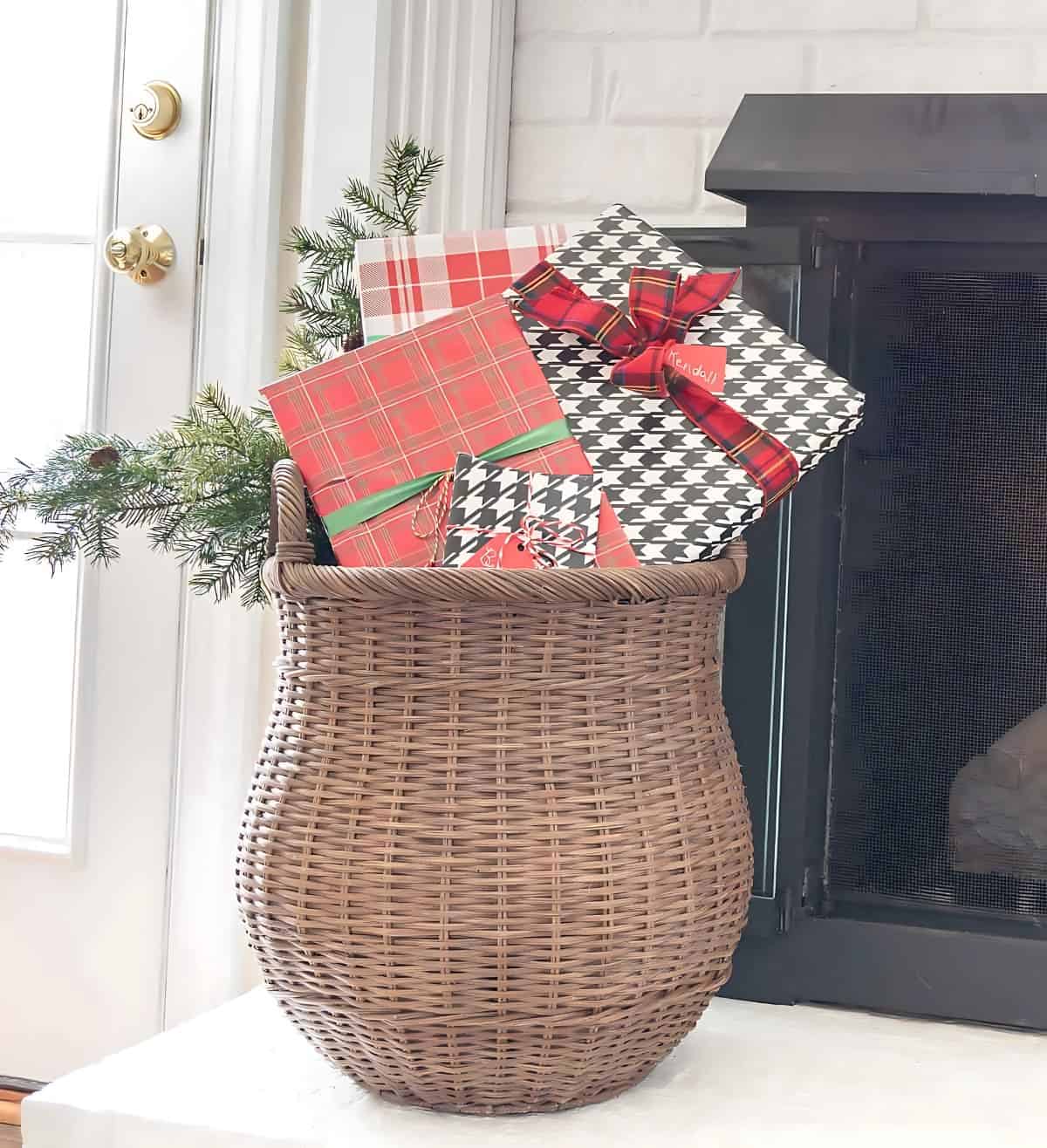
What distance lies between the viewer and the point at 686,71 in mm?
1238

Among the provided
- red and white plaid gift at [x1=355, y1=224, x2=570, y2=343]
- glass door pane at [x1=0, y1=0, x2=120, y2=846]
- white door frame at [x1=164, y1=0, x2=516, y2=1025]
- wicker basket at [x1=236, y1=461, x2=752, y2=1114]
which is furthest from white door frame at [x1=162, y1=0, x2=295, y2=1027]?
wicker basket at [x1=236, y1=461, x2=752, y2=1114]

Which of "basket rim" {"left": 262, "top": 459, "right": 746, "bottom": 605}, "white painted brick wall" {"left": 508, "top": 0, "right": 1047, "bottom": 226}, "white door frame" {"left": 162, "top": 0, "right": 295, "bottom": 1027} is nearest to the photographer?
"basket rim" {"left": 262, "top": 459, "right": 746, "bottom": 605}

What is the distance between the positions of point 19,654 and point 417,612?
0.83 m

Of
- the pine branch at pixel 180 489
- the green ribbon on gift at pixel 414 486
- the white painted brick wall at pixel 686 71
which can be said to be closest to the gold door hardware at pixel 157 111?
the white painted brick wall at pixel 686 71

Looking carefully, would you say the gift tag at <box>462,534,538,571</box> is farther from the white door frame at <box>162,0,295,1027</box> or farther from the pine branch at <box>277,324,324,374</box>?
the white door frame at <box>162,0,295,1027</box>

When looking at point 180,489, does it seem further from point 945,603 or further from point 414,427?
point 945,603

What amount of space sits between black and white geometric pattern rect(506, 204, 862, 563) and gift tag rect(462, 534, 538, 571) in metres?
0.08

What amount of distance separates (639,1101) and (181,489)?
0.53 metres

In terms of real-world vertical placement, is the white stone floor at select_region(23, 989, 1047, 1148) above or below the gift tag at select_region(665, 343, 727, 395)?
below

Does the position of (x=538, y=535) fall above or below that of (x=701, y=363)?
below

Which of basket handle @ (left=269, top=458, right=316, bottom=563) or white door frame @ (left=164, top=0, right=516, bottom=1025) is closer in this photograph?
basket handle @ (left=269, top=458, right=316, bottom=563)

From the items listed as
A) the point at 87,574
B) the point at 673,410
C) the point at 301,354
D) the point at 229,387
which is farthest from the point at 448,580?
the point at 87,574

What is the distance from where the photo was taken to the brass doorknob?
1.37m

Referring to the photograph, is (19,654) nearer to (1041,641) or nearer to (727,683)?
(727,683)
